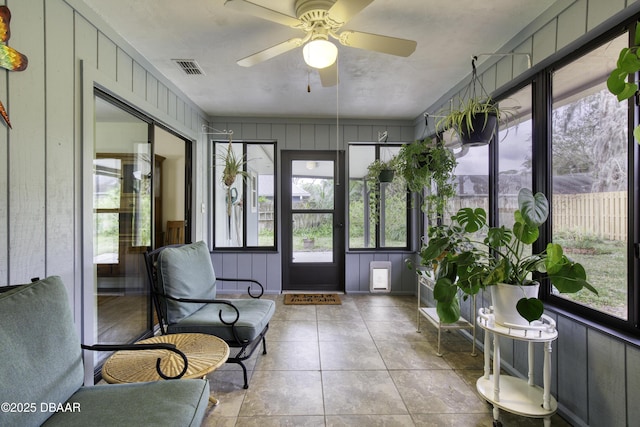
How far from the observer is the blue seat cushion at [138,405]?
3.65 feet

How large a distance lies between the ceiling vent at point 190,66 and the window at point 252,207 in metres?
1.48

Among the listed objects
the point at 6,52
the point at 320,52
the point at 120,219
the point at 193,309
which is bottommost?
the point at 193,309

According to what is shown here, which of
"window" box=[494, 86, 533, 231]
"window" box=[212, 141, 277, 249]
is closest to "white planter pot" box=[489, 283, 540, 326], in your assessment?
"window" box=[494, 86, 533, 231]

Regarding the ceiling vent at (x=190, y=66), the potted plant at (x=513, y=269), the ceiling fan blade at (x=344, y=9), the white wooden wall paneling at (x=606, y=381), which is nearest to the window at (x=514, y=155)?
the potted plant at (x=513, y=269)

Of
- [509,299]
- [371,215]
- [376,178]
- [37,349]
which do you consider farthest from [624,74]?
[371,215]

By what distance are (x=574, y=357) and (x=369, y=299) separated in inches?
97.2

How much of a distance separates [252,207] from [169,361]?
2.77 m

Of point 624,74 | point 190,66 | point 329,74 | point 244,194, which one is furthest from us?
point 244,194

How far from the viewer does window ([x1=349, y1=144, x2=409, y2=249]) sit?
4.29 metres

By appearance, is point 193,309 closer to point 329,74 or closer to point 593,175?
point 329,74

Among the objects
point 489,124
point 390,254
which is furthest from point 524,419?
point 390,254

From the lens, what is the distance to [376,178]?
3.90 metres

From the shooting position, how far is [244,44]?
2.32 meters

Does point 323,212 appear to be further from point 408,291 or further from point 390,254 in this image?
point 408,291
